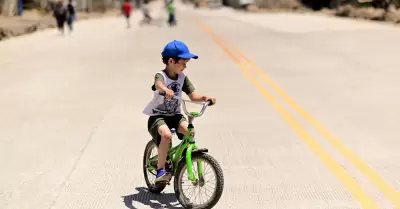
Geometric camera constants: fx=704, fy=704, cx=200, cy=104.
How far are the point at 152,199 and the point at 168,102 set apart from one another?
98 centimetres

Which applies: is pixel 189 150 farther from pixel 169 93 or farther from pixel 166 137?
pixel 169 93

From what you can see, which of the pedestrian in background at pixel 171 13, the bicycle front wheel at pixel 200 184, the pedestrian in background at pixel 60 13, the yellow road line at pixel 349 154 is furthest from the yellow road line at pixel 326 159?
the pedestrian in background at pixel 171 13

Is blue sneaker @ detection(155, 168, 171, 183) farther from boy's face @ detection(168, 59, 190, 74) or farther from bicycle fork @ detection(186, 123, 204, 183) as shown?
boy's face @ detection(168, 59, 190, 74)

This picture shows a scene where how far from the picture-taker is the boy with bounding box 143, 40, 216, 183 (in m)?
5.88

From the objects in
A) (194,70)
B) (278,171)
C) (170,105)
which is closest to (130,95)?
(194,70)

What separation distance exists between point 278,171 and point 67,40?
2460cm

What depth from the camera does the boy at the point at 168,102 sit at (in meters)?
5.88

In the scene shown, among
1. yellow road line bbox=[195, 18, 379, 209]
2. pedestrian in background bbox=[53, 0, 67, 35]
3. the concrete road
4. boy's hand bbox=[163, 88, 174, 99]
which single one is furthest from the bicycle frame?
pedestrian in background bbox=[53, 0, 67, 35]

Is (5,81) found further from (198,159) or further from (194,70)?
(198,159)

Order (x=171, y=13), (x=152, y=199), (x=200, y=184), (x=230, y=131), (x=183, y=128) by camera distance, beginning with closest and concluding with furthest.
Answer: (x=200, y=184)
(x=183, y=128)
(x=152, y=199)
(x=230, y=131)
(x=171, y=13)

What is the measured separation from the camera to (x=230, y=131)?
9797 mm

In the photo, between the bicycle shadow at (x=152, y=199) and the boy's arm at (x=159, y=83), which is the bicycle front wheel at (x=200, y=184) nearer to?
the bicycle shadow at (x=152, y=199)

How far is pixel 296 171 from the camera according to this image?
7.45 m

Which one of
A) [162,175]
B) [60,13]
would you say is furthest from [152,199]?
[60,13]
